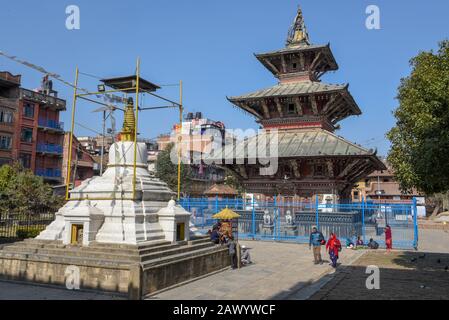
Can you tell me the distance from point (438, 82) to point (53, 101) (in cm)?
4495

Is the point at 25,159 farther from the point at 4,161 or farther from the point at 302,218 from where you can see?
the point at 302,218

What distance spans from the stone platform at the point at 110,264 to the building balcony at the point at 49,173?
1435 inches

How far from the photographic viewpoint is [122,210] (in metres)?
11.5

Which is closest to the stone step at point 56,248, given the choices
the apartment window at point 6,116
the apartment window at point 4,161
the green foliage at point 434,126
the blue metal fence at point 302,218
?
the green foliage at point 434,126

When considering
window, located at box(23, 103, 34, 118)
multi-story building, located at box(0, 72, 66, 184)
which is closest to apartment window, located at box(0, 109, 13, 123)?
multi-story building, located at box(0, 72, 66, 184)

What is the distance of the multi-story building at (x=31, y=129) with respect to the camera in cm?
4079

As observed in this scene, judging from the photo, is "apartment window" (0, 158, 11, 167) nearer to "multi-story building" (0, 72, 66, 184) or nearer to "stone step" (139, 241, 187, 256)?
"multi-story building" (0, 72, 66, 184)

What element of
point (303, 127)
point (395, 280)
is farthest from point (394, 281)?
point (303, 127)

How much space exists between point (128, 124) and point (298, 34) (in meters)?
22.4

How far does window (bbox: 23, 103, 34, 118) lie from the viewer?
4282 centimetres

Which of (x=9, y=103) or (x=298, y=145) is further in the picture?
(x=9, y=103)
